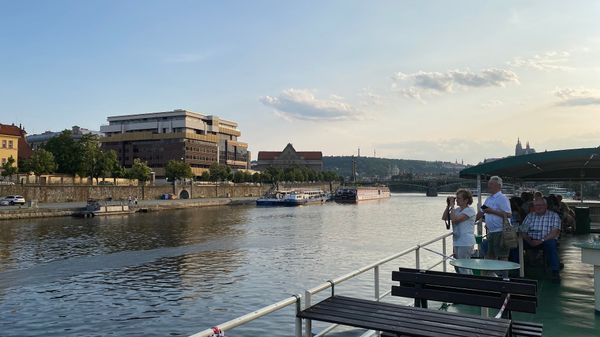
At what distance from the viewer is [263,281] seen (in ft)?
74.5

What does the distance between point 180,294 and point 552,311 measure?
47.4 feet

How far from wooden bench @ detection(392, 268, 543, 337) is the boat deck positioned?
2.03 meters

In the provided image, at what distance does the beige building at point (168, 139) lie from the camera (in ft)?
488

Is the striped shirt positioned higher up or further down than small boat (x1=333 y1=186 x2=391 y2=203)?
higher up

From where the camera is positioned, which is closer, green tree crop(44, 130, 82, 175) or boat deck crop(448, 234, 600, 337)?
boat deck crop(448, 234, 600, 337)

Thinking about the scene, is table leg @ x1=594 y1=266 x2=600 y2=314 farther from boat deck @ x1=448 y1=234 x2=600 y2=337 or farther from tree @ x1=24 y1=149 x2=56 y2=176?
tree @ x1=24 y1=149 x2=56 y2=176

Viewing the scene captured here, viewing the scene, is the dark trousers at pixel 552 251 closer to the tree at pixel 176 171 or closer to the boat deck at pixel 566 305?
the boat deck at pixel 566 305

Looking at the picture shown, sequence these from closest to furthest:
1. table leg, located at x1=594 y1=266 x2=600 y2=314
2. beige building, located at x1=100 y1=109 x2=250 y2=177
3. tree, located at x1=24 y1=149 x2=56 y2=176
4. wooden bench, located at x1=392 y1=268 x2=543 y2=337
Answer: wooden bench, located at x1=392 y1=268 x2=543 y2=337 < table leg, located at x1=594 y1=266 x2=600 y2=314 < tree, located at x1=24 y1=149 x2=56 y2=176 < beige building, located at x1=100 y1=109 x2=250 y2=177

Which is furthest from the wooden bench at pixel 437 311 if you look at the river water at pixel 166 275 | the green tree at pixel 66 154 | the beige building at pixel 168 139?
the beige building at pixel 168 139

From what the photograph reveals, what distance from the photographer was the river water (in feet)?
53.8

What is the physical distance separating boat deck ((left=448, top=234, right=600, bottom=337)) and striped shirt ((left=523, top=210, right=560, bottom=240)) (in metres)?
1.15

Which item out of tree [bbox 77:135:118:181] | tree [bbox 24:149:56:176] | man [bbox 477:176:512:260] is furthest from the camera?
tree [bbox 77:135:118:181]

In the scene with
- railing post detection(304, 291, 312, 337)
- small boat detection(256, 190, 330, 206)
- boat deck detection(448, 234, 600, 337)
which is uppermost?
railing post detection(304, 291, 312, 337)

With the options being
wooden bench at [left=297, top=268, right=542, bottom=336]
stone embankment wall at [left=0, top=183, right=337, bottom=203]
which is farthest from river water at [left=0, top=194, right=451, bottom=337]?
stone embankment wall at [left=0, top=183, right=337, bottom=203]
